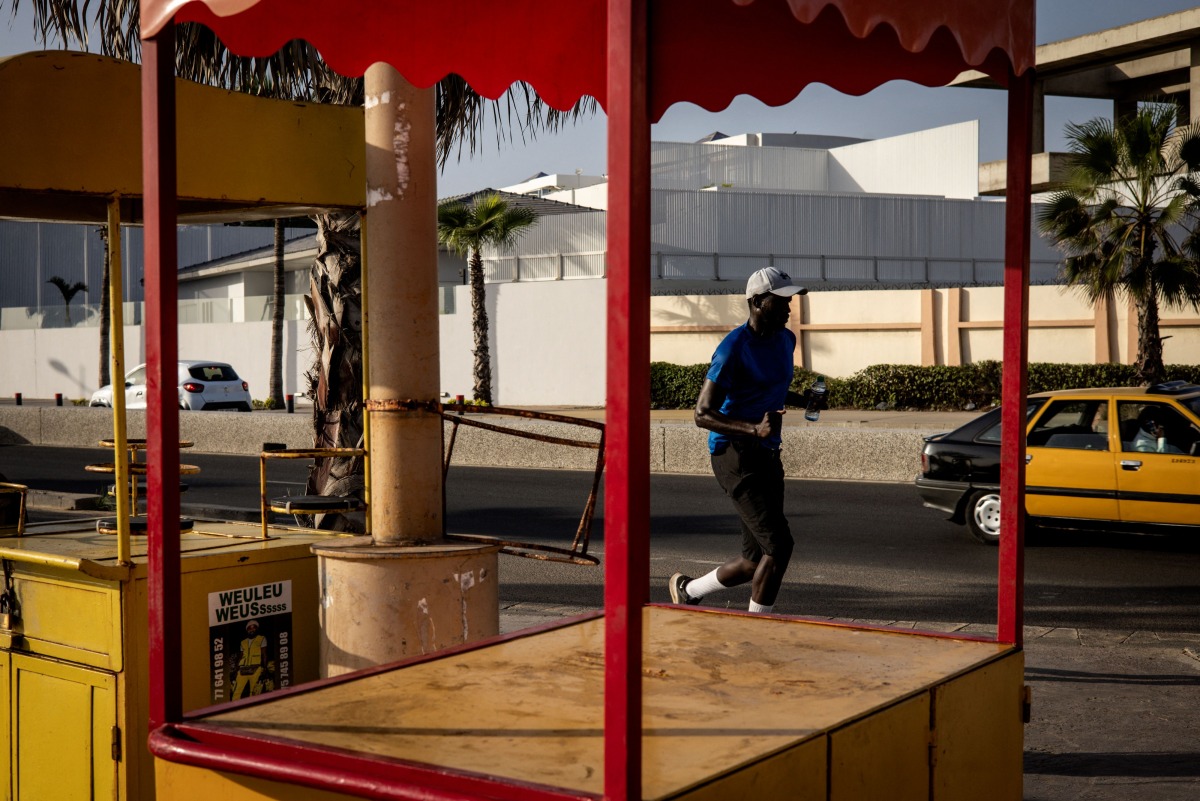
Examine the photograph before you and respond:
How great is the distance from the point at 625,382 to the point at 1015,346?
185cm

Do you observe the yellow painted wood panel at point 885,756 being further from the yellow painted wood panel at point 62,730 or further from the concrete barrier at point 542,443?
the concrete barrier at point 542,443

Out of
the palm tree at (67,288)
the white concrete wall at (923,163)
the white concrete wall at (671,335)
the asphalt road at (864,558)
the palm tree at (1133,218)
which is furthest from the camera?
the white concrete wall at (923,163)

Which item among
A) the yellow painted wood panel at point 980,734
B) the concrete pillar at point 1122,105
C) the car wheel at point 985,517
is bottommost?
the car wheel at point 985,517

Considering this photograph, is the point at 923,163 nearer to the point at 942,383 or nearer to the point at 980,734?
the point at 942,383

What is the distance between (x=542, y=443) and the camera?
2045cm

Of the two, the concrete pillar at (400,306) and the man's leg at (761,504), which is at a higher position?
the concrete pillar at (400,306)

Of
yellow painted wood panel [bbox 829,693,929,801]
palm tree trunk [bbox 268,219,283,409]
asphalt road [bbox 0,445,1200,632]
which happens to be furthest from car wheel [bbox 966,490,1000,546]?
palm tree trunk [bbox 268,219,283,409]

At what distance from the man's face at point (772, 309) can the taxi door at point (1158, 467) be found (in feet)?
19.3

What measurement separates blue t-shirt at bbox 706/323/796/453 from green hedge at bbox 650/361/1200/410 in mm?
19363

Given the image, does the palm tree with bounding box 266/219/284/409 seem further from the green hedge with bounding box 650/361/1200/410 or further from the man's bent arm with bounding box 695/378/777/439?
the man's bent arm with bounding box 695/378/777/439

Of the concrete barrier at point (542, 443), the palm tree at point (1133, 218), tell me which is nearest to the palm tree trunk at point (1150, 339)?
the palm tree at point (1133, 218)

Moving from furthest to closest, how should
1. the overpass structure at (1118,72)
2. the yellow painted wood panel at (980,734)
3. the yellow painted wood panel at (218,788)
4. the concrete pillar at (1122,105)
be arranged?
1. the concrete pillar at (1122,105)
2. the overpass structure at (1118,72)
3. the yellow painted wood panel at (980,734)
4. the yellow painted wood panel at (218,788)

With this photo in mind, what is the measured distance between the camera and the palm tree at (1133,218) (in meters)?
20.2

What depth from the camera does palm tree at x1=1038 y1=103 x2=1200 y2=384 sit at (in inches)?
796
